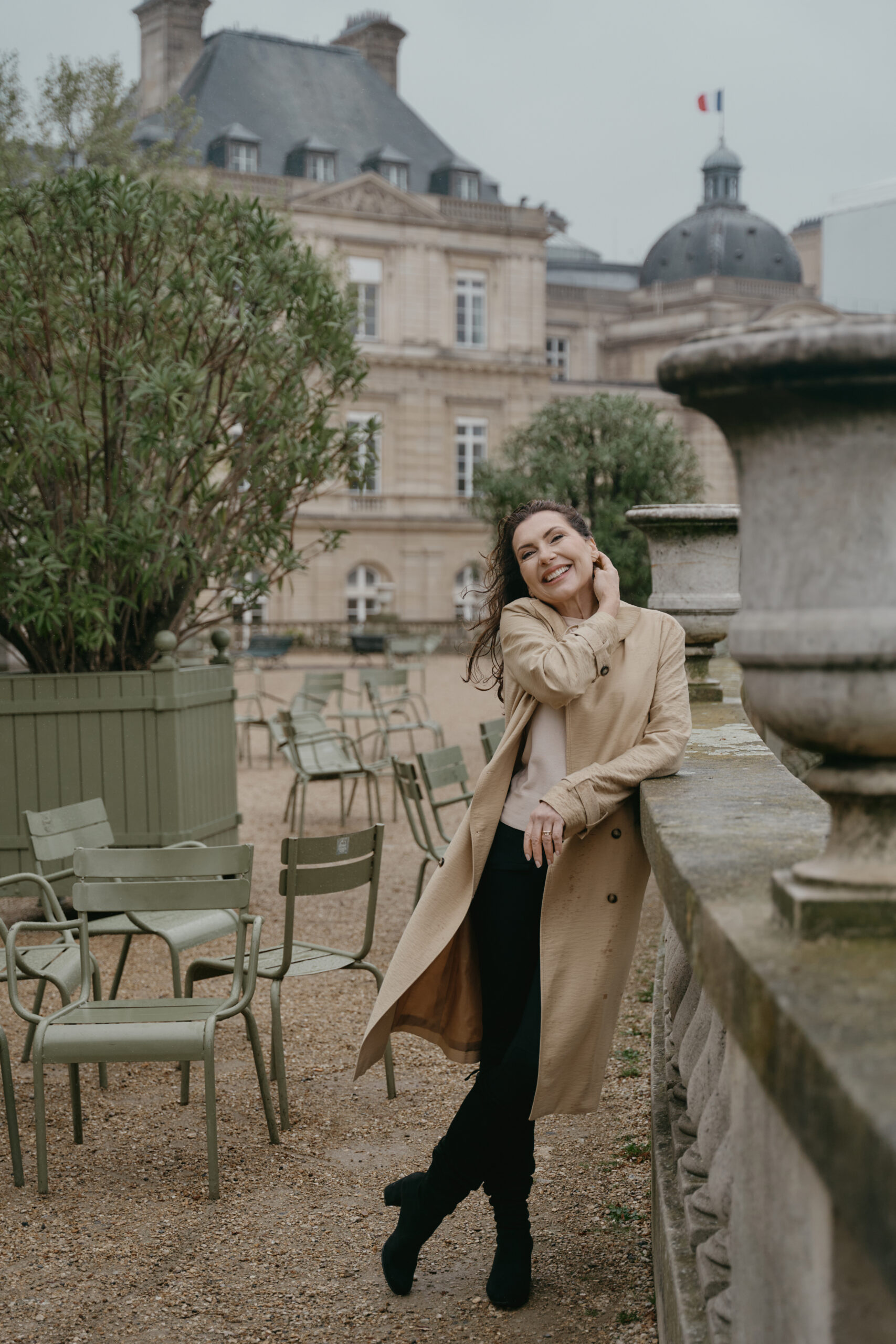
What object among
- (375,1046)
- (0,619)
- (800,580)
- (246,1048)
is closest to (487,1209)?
(375,1046)

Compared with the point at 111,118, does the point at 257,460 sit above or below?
below

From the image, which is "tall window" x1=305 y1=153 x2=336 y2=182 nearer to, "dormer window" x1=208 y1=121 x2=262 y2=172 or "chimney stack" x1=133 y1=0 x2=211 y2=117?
"dormer window" x1=208 y1=121 x2=262 y2=172

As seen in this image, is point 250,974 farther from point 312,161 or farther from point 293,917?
point 312,161

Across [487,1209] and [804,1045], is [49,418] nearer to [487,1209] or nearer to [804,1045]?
[487,1209]

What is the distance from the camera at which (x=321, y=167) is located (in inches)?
1572

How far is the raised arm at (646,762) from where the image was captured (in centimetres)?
278

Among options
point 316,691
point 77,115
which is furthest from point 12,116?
point 316,691

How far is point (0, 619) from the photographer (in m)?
7.04

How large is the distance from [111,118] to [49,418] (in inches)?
693

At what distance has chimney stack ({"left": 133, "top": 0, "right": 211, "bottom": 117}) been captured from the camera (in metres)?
42.3

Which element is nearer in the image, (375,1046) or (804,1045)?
(804,1045)

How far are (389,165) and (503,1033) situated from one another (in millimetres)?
41196

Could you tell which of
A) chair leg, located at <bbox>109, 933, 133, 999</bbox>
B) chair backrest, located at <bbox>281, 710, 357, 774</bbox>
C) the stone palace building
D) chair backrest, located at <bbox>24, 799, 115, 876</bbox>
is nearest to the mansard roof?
the stone palace building

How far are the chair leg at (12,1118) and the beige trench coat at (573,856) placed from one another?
51.8 inches
